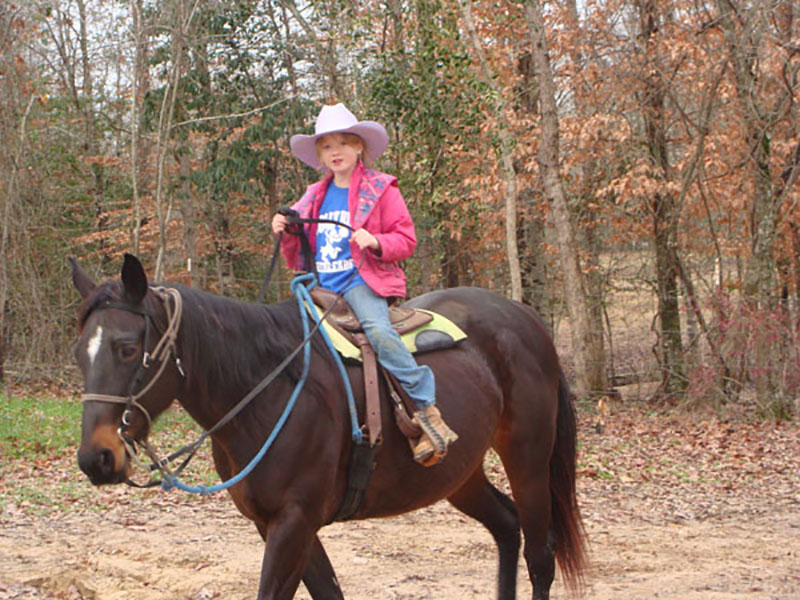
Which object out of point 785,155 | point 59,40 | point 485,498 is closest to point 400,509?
point 485,498

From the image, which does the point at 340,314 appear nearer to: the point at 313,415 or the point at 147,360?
the point at 313,415

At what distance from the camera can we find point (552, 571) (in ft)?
14.9

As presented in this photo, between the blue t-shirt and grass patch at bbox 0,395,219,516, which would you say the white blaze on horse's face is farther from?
grass patch at bbox 0,395,219,516

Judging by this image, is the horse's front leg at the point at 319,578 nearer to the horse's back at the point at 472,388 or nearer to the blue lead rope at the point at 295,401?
the horse's back at the point at 472,388

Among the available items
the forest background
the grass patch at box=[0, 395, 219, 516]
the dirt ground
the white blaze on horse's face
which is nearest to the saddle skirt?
the white blaze on horse's face

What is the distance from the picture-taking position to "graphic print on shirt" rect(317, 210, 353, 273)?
12.8ft

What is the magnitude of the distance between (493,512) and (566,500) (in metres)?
0.45

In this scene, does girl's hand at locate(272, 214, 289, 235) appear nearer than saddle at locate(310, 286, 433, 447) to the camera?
No

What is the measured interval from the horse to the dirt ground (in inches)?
28.1

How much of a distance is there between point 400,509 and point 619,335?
13.1m

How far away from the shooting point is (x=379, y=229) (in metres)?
3.87

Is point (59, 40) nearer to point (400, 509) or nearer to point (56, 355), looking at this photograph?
point (56, 355)

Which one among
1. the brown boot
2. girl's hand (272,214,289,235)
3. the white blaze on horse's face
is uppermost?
girl's hand (272,214,289,235)

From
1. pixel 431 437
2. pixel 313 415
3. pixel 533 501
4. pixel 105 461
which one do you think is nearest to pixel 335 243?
pixel 313 415
